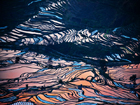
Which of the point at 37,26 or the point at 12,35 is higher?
the point at 37,26

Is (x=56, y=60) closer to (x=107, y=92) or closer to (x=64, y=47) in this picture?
(x=64, y=47)


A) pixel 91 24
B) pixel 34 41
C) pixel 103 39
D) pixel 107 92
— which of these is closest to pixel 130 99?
pixel 107 92

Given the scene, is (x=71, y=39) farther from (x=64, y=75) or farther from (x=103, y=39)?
(x=64, y=75)

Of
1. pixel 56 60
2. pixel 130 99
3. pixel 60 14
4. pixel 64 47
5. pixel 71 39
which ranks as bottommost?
pixel 130 99

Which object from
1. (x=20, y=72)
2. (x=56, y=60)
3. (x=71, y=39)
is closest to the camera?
(x=20, y=72)

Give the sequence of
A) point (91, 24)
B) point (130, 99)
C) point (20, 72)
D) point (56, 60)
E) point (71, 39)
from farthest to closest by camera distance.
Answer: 1. point (91, 24)
2. point (71, 39)
3. point (56, 60)
4. point (20, 72)
5. point (130, 99)

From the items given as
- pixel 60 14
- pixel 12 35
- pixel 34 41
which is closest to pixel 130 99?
pixel 34 41

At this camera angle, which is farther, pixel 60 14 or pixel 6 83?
pixel 60 14
